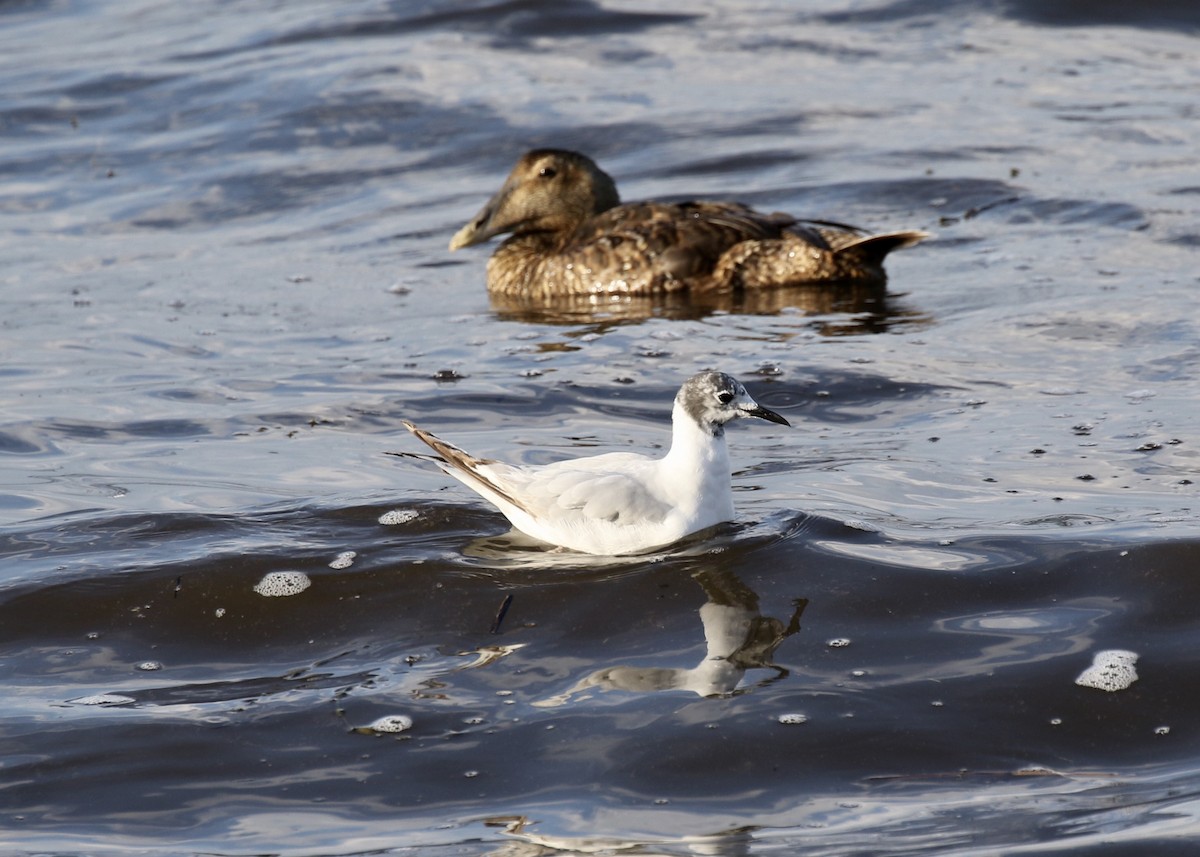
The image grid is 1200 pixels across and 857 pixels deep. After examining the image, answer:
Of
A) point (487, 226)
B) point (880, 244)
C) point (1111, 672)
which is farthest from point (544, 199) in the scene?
point (1111, 672)

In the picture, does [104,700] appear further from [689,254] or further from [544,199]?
[544,199]

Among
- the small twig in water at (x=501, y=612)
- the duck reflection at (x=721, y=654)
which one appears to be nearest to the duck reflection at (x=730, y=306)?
the duck reflection at (x=721, y=654)

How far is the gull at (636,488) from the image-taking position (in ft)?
20.3

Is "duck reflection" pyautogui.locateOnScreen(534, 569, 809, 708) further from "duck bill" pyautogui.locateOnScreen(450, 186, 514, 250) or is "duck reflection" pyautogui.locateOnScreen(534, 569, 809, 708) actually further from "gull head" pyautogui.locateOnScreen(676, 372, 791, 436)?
"duck bill" pyautogui.locateOnScreen(450, 186, 514, 250)

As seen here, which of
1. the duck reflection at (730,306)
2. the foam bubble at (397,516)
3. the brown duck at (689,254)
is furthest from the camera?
the brown duck at (689,254)

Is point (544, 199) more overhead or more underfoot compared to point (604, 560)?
more overhead

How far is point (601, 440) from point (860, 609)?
2.31 m

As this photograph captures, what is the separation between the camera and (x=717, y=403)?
6.32 meters

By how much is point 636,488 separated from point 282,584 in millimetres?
1365

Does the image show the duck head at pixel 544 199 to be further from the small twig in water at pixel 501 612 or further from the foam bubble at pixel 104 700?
the foam bubble at pixel 104 700

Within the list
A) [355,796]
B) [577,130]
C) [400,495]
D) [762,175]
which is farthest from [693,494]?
[577,130]

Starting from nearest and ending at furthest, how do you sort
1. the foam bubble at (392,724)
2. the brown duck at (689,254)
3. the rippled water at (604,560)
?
1. the rippled water at (604,560)
2. the foam bubble at (392,724)
3. the brown duck at (689,254)

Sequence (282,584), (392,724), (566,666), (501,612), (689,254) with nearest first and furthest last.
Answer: (392,724) → (566,666) → (501,612) → (282,584) → (689,254)

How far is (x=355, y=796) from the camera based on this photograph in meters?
4.70
